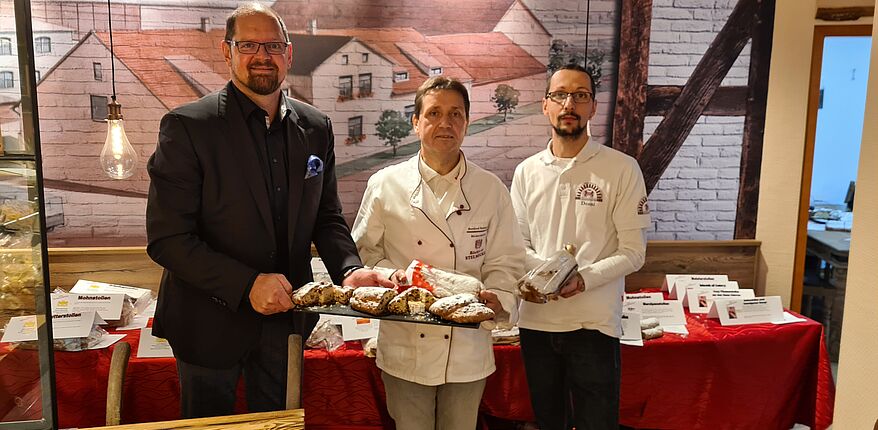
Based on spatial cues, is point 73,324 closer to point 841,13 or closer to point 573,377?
point 573,377

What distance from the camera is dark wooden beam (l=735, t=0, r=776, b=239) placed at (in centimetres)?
389

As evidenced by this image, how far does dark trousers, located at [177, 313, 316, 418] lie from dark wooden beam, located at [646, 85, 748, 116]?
110 inches

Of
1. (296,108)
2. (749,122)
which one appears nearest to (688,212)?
(749,122)

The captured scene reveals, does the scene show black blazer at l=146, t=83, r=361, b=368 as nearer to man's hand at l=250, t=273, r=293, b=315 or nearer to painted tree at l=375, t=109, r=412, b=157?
man's hand at l=250, t=273, r=293, b=315

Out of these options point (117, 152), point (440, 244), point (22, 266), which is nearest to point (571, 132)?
point (440, 244)

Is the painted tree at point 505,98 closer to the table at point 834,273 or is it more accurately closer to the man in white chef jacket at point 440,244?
the man in white chef jacket at point 440,244

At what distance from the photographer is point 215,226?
71.9 inches

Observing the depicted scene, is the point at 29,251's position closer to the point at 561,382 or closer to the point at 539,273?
the point at 539,273

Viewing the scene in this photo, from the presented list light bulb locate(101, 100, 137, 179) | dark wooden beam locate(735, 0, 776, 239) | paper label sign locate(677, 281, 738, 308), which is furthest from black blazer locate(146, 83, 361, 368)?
dark wooden beam locate(735, 0, 776, 239)

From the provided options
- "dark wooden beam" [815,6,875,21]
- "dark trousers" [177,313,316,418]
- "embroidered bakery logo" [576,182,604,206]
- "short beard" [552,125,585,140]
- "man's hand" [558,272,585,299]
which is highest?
"dark wooden beam" [815,6,875,21]

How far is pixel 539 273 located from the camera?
2.21 m

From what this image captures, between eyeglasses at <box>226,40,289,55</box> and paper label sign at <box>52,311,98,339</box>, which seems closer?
eyeglasses at <box>226,40,289,55</box>

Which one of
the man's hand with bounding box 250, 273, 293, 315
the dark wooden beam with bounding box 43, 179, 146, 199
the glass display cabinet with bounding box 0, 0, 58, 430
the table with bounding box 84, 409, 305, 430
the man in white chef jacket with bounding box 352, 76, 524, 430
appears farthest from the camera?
the dark wooden beam with bounding box 43, 179, 146, 199

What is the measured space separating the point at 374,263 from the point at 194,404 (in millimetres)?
701
